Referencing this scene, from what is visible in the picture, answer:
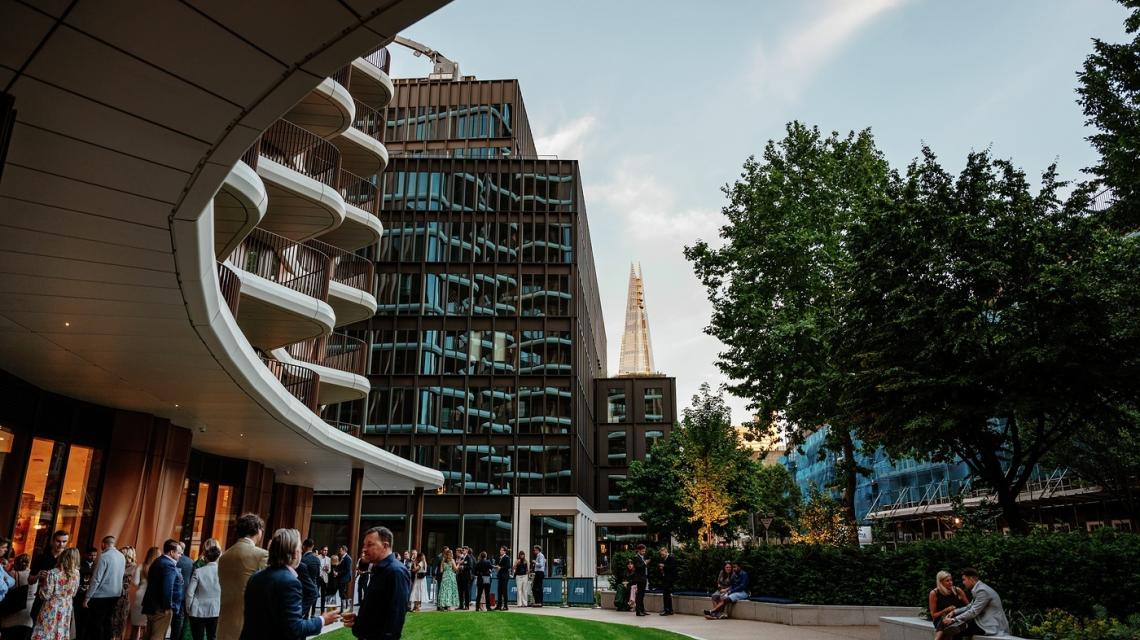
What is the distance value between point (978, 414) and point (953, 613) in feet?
25.0

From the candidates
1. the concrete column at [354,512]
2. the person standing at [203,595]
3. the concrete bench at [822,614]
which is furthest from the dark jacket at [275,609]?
the concrete column at [354,512]

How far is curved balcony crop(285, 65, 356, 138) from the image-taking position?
2230 cm

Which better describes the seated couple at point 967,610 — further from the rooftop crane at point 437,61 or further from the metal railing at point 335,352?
the rooftop crane at point 437,61

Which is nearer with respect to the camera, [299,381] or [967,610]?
[967,610]

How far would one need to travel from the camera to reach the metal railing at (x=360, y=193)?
27.5m

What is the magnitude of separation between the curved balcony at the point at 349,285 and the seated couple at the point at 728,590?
15.2 meters

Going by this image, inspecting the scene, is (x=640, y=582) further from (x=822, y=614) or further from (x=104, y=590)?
(x=104, y=590)

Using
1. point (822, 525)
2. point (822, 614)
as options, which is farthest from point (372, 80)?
point (822, 525)

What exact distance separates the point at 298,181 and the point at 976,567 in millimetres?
18727

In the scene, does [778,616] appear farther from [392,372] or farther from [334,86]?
[392,372]

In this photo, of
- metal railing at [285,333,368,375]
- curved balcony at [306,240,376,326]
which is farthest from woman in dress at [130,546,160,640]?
metal railing at [285,333,368,375]

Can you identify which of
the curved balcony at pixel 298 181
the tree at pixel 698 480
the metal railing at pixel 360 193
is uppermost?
the metal railing at pixel 360 193

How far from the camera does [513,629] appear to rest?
1559cm

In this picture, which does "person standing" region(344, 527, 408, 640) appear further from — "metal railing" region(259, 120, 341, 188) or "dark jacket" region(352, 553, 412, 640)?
"metal railing" region(259, 120, 341, 188)
